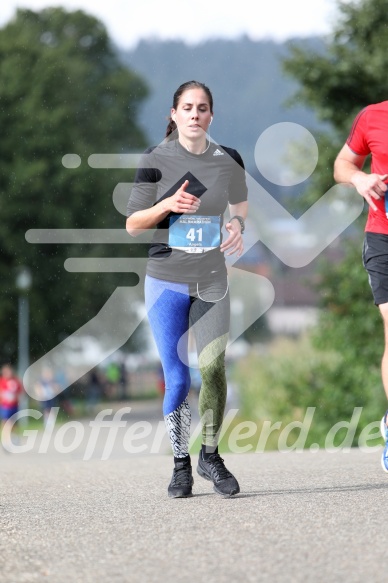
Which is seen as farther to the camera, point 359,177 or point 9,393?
point 9,393

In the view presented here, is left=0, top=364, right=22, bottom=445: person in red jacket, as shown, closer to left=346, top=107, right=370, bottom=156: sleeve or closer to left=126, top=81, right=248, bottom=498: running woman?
left=126, top=81, right=248, bottom=498: running woman

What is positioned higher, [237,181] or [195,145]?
[195,145]

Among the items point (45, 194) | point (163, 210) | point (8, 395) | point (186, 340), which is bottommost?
point (8, 395)

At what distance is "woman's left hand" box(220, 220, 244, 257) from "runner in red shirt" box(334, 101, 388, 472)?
67 cm

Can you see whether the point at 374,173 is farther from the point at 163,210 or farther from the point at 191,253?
the point at 163,210

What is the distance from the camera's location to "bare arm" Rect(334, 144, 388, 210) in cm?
667

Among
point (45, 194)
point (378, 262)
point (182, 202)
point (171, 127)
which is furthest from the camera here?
point (45, 194)

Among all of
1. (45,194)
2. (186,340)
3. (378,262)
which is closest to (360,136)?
(378,262)

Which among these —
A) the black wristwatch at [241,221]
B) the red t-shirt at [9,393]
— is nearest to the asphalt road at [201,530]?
the black wristwatch at [241,221]

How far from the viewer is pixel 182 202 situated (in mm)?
6434

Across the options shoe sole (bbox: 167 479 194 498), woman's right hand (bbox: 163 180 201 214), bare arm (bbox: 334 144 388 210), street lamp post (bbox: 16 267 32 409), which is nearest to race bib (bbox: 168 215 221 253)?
woman's right hand (bbox: 163 180 201 214)

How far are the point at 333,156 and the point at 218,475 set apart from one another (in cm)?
1387

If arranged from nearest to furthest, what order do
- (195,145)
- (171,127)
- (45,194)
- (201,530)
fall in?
1. (201,530)
2. (195,145)
3. (171,127)
4. (45,194)

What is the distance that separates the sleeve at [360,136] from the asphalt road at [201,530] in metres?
1.83
